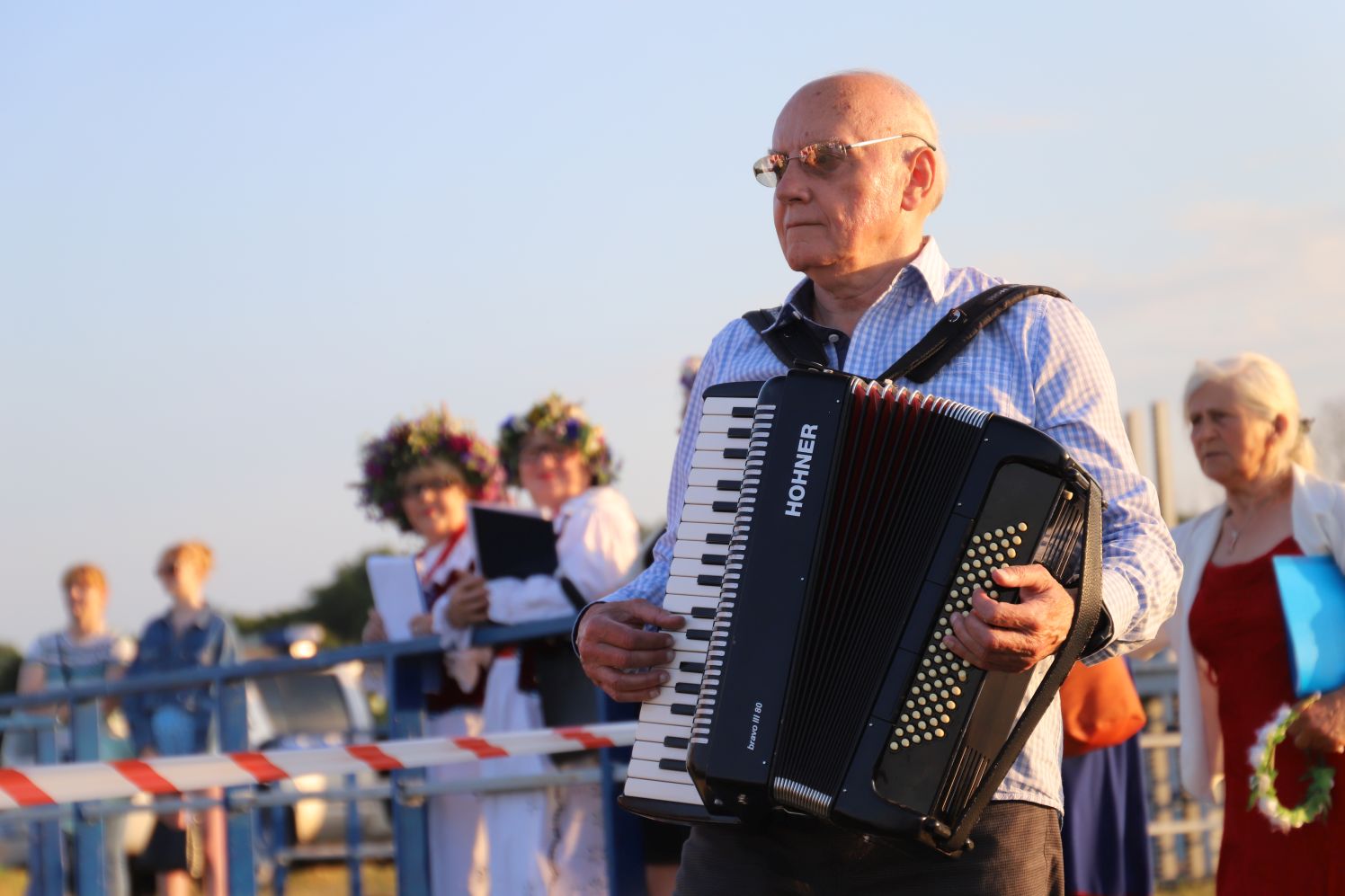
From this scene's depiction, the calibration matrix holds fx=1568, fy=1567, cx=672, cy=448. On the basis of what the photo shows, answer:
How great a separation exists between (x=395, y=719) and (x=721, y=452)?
126 inches

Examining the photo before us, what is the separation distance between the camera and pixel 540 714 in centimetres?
570

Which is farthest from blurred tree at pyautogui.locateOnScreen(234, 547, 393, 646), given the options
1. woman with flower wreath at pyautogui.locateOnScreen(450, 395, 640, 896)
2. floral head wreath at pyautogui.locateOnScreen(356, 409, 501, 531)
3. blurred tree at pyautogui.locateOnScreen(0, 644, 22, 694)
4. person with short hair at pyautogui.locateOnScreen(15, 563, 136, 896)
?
woman with flower wreath at pyautogui.locateOnScreen(450, 395, 640, 896)

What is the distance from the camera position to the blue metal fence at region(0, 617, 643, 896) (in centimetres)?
526

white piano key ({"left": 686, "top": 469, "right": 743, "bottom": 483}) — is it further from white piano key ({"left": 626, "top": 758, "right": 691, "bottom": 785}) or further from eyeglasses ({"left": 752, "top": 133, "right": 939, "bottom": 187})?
eyeglasses ({"left": 752, "top": 133, "right": 939, "bottom": 187})

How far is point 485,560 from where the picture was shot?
5.87m

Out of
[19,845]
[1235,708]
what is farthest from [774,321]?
[19,845]

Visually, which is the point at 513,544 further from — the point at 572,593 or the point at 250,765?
the point at 250,765

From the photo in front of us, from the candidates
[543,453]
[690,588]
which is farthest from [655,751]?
[543,453]

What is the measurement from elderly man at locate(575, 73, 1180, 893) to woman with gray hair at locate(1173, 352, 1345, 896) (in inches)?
77.9

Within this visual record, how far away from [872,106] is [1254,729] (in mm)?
2511

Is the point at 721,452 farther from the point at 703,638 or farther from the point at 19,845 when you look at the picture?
the point at 19,845

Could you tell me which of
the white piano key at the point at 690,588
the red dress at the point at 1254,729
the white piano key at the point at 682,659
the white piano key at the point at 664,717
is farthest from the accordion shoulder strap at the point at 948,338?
the red dress at the point at 1254,729

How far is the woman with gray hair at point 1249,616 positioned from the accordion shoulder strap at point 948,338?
2.12m

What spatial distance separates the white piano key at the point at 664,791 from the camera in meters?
2.68
